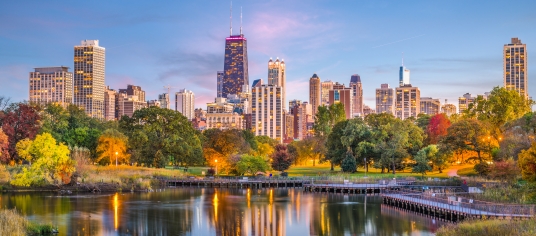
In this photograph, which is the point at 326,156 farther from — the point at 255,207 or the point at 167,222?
the point at 167,222

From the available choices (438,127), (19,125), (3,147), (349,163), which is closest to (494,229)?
(3,147)

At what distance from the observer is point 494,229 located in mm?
30656

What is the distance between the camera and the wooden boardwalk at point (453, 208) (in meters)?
39.2

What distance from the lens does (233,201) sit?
57.3 m

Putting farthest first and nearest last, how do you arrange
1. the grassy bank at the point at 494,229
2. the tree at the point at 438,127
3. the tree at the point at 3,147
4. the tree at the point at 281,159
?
the tree at the point at 438,127 → the tree at the point at 281,159 → the tree at the point at 3,147 → the grassy bank at the point at 494,229

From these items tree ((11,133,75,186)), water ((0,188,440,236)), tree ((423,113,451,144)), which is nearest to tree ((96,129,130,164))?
tree ((11,133,75,186))

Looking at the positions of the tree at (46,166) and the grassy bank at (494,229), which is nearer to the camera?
the grassy bank at (494,229)

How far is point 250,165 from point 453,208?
135 feet

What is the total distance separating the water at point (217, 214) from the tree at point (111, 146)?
21.8 metres

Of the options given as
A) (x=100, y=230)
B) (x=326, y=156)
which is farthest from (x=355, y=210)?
(x=326, y=156)

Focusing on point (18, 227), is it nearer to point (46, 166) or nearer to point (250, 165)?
point (46, 166)

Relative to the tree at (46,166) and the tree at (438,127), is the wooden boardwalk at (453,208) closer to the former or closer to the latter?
the tree at (46,166)

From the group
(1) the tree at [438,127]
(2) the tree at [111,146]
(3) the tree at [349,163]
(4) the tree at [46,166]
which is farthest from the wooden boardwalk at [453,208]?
(1) the tree at [438,127]

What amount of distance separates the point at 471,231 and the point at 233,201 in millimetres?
A: 30105
